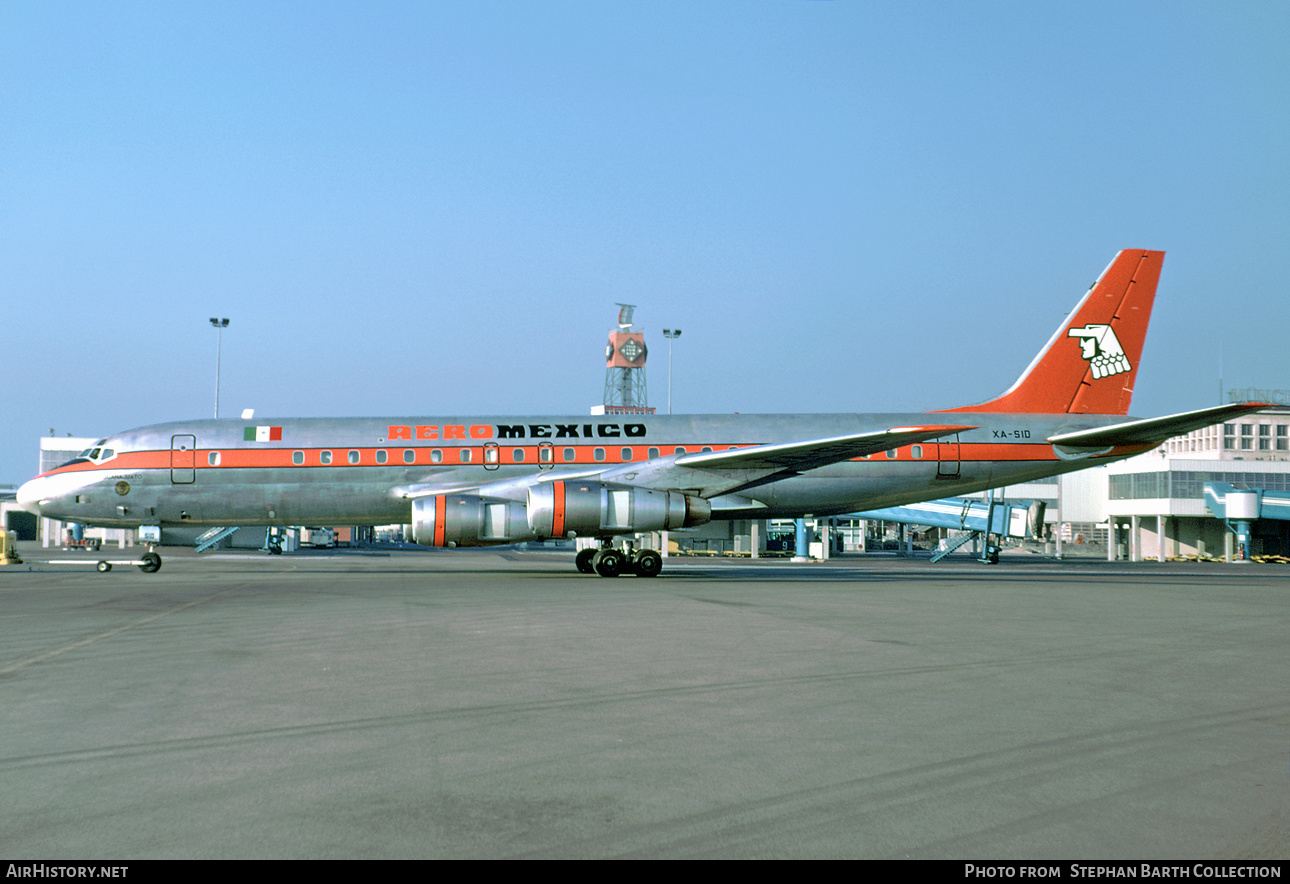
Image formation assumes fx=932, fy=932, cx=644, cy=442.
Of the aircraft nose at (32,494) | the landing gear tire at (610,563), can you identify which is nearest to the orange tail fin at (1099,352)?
the landing gear tire at (610,563)

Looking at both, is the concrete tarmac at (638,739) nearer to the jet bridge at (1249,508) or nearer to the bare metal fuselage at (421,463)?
the bare metal fuselage at (421,463)

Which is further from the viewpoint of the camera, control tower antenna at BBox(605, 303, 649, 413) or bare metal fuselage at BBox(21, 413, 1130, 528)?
control tower antenna at BBox(605, 303, 649, 413)

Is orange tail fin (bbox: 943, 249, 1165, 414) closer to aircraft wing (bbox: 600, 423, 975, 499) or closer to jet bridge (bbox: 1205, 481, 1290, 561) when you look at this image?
aircraft wing (bbox: 600, 423, 975, 499)

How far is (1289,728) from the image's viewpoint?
6348mm

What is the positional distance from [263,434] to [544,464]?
7157 millimetres

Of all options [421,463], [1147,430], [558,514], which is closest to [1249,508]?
[1147,430]

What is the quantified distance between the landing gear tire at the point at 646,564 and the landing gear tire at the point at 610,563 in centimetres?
42

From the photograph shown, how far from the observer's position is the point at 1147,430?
22.5m

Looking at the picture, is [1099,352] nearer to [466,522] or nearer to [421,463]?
[466,522]

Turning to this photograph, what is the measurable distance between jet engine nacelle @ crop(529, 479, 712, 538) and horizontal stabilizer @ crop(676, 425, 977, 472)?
116cm

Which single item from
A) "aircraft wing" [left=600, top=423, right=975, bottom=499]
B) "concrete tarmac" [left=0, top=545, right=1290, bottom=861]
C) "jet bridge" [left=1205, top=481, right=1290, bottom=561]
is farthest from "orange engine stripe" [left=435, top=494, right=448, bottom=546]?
"jet bridge" [left=1205, top=481, right=1290, bottom=561]

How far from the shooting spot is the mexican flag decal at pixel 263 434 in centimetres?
2352

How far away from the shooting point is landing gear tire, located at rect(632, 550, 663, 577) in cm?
2306
